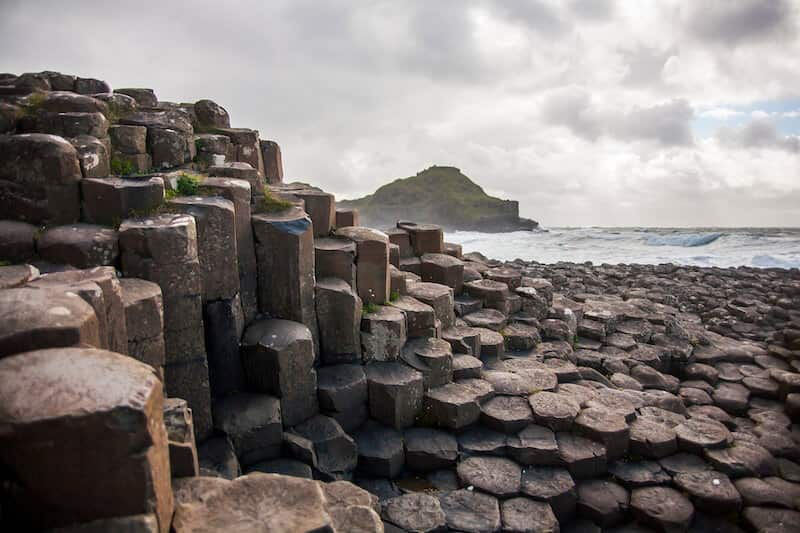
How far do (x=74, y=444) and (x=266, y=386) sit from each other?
10.6ft

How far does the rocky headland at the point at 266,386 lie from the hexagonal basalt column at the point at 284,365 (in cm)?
3

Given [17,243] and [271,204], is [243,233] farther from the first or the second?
[17,243]

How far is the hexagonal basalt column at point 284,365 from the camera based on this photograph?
5254 millimetres

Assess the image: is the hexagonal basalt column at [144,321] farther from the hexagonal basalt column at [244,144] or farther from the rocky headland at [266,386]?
the hexagonal basalt column at [244,144]

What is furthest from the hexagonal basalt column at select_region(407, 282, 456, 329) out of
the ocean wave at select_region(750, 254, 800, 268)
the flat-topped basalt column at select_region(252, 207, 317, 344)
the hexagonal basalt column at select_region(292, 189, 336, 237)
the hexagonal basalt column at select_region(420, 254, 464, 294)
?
the ocean wave at select_region(750, 254, 800, 268)

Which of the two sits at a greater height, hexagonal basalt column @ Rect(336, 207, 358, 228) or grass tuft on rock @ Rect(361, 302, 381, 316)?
hexagonal basalt column @ Rect(336, 207, 358, 228)

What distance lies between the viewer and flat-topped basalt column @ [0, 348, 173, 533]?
6.93ft

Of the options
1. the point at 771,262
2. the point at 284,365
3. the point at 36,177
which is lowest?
the point at 771,262

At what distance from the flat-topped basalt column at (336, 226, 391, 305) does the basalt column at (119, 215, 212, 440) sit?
8.02 ft

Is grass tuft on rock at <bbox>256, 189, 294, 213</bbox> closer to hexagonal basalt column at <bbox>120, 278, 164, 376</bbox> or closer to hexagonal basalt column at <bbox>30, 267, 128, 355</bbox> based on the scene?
hexagonal basalt column at <bbox>120, 278, 164, 376</bbox>

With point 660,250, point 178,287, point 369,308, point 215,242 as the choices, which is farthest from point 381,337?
point 660,250

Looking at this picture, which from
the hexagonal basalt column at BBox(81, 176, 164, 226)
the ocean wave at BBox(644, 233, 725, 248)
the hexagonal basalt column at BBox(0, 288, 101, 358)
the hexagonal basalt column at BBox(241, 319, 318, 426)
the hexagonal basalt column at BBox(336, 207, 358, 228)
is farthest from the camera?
the ocean wave at BBox(644, 233, 725, 248)

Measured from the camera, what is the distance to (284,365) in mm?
5266

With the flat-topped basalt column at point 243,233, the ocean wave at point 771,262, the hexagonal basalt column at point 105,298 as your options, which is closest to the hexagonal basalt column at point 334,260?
the flat-topped basalt column at point 243,233
